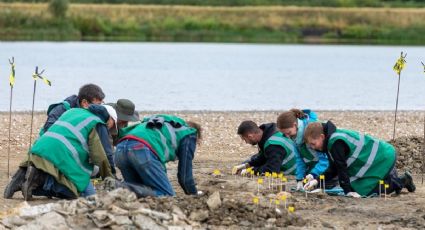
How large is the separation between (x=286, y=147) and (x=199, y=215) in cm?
388

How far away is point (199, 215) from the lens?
9891 millimetres

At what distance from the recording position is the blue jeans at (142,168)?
11148mm

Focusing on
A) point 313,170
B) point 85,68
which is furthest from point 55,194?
point 85,68

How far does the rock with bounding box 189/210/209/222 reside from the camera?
9844 mm

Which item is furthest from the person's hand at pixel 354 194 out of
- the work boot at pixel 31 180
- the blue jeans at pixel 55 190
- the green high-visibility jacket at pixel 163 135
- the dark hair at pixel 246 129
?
the work boot at pixel 31 180

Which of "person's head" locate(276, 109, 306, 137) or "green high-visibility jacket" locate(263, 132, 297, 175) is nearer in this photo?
"person's head" locate(276, 109, 306, 137)

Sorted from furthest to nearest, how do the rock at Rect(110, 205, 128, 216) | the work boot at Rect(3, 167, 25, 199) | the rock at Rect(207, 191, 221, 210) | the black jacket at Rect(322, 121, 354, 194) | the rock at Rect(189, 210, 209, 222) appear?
the black jacket at Rect(322, 121, 354, 194), the work boot at Rect(3, 167, 25, 199), the rock at Rect(207, 191, 221, 210), the rock at Rect(189, 210, 209, 222), the rock at Rect(110, 205, 128, 216)

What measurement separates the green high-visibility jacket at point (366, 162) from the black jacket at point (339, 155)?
2.7 inches

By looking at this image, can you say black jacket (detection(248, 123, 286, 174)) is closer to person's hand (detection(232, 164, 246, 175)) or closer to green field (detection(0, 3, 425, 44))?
person's hand (detection(232, 164, 246, 175))

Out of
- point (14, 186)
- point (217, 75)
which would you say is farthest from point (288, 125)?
point (217, 75)

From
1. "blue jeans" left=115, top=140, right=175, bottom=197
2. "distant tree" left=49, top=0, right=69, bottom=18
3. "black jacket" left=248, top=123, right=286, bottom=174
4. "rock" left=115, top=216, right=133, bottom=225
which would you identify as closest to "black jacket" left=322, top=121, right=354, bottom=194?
"black jacket" left=248, top=123, right=286, bottom=174

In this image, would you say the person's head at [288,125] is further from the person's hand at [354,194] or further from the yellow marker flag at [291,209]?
the yellow marker flag at [291,209]

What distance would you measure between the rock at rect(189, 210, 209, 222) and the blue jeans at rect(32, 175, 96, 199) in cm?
200

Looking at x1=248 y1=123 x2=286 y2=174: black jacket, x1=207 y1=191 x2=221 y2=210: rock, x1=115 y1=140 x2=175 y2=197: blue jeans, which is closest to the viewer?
x1=207 y1=191 x2=221 y2=210: rock
